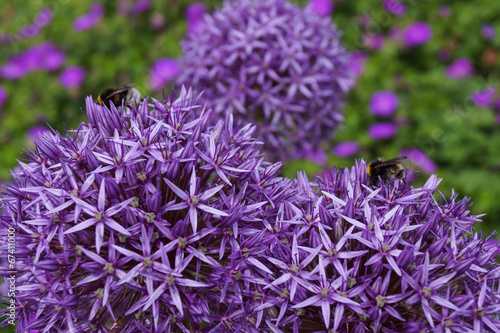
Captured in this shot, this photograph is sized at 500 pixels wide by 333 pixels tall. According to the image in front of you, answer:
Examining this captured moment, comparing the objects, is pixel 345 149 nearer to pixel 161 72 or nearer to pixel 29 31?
pixel 161 72

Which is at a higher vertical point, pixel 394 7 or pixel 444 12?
pixel 394 7

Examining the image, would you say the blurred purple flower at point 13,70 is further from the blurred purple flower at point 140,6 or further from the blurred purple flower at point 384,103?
the blurred purple flower at point 384,103

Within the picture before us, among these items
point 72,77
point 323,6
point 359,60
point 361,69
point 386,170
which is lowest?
point 386,170

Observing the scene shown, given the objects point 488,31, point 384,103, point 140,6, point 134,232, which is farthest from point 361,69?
point 134,232

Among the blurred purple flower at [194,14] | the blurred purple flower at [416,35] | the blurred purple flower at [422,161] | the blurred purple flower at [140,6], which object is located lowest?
the blurred purple flower at [422,161]

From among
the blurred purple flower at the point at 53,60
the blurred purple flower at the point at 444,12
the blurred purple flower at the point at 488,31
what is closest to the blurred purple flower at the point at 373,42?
the blurred purple flower at the point at 444,12

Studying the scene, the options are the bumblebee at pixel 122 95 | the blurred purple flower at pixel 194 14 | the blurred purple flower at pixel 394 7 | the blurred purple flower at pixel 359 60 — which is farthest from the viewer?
the blurred purple flower at pixel 394 7

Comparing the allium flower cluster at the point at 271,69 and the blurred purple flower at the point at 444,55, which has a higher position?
the allium flower cluster at the point at 271,69

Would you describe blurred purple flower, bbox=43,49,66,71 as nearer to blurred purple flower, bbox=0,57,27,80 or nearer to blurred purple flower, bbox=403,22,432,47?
blurred purple flower, bbox=0,57,27,80
